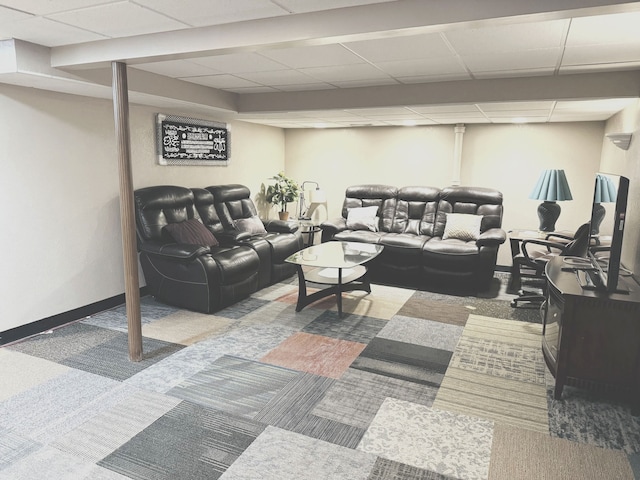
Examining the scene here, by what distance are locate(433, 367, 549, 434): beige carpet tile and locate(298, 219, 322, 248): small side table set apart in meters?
3.87

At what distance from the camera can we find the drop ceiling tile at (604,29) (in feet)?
7.53

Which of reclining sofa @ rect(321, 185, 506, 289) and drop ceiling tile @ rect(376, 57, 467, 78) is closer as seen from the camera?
drop ceiling tile @ rect(376, 57, 467, 78)

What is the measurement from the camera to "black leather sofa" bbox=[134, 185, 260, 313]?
4.16 meters

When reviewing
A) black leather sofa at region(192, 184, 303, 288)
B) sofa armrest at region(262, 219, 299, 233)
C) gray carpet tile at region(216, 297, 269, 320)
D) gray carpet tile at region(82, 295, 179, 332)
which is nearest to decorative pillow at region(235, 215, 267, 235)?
black leather sofa at region(192, 184, 303, 288)

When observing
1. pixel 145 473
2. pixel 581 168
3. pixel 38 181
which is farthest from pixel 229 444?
pixel 581 168

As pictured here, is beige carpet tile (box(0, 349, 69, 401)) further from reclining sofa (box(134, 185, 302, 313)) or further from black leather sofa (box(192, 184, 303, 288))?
black leather sofa (box(192, 184, 303, 288))

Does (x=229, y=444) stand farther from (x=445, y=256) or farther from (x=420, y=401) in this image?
(x=445, y=256)

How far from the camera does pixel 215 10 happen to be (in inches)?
87.9

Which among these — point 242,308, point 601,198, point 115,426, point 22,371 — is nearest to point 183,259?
point 242,308

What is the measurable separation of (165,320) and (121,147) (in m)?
1.73

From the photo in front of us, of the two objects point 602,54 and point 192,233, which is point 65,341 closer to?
point 192,233

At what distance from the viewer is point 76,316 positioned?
407 centimetres

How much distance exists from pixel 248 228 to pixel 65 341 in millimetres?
2364

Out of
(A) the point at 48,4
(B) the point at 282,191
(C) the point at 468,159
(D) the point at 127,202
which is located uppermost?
(A) the point at 48,4
